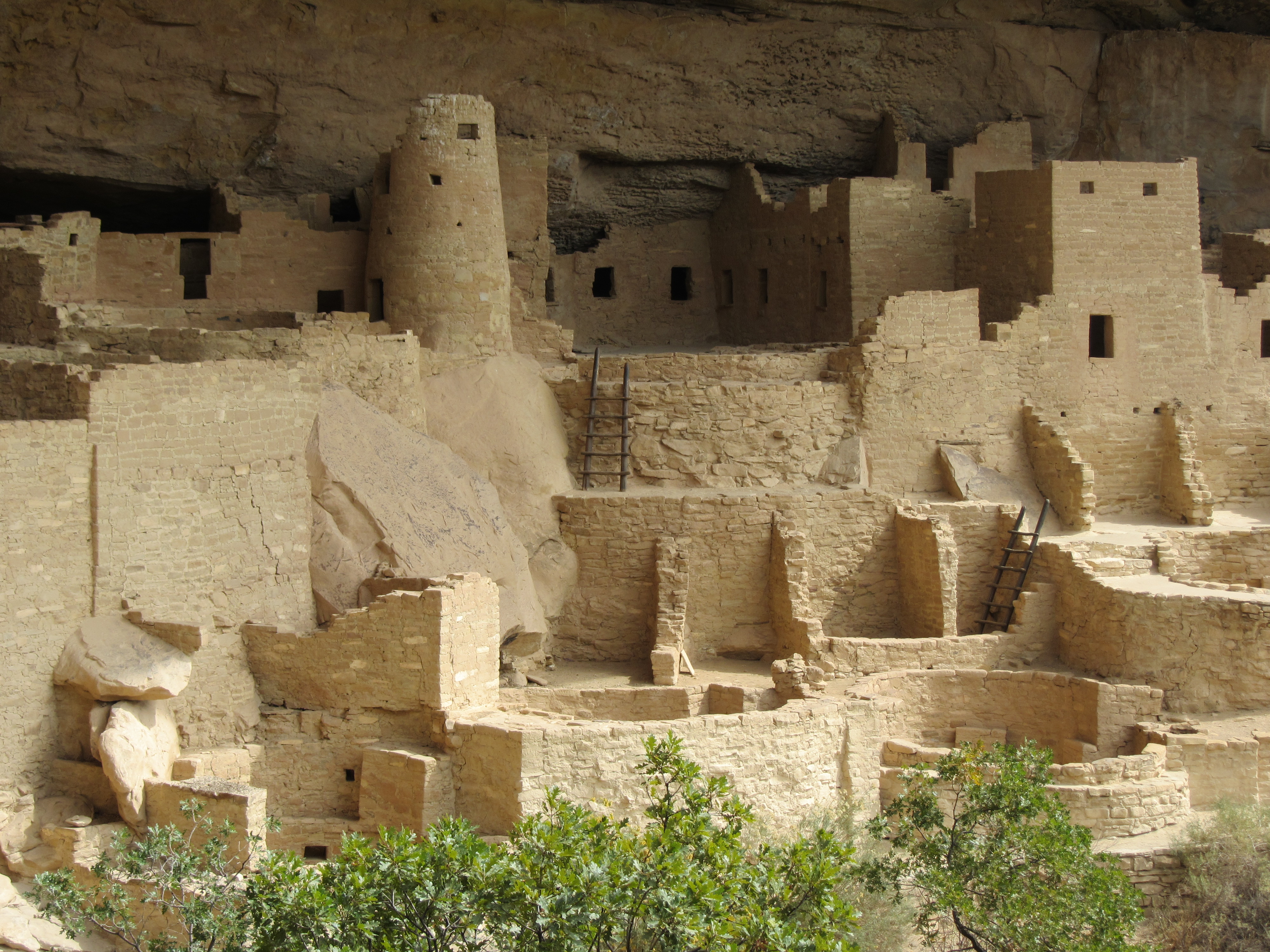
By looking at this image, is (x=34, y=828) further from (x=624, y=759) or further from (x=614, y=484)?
(x=614, y=484)

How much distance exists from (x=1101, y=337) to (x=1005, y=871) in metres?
10.0

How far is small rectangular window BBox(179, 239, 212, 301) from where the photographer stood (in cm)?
1938

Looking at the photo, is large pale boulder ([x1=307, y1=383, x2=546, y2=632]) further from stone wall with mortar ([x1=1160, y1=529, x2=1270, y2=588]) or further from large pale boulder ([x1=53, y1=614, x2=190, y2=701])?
stone wall with mortar ([x1=1160, y1=529, x2=1270, y2=588])

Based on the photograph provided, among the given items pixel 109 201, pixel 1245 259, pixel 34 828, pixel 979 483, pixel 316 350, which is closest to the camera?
pixel 34 828

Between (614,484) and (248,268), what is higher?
(248,268)

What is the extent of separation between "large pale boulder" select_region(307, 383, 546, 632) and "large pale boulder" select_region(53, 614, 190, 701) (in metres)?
1.80

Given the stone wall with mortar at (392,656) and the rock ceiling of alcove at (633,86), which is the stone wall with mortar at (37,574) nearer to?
the stone wall with mortar at (392,656)

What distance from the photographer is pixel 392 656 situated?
13422 millimetres

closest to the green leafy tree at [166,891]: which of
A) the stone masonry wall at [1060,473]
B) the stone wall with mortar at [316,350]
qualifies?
the stone wall with mortar at [316,350]

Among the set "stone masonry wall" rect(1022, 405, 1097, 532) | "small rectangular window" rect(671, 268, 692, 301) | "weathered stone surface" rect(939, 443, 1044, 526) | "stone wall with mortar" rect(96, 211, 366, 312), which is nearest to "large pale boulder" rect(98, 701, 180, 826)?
"stone wall with mortar" rect(96, 211, 366, 312)

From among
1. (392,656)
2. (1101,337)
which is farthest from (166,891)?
(1101,337)

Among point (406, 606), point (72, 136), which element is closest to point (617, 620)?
point (406, 606)

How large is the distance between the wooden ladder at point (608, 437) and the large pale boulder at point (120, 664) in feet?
20.7

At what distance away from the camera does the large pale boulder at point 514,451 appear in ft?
57.1
